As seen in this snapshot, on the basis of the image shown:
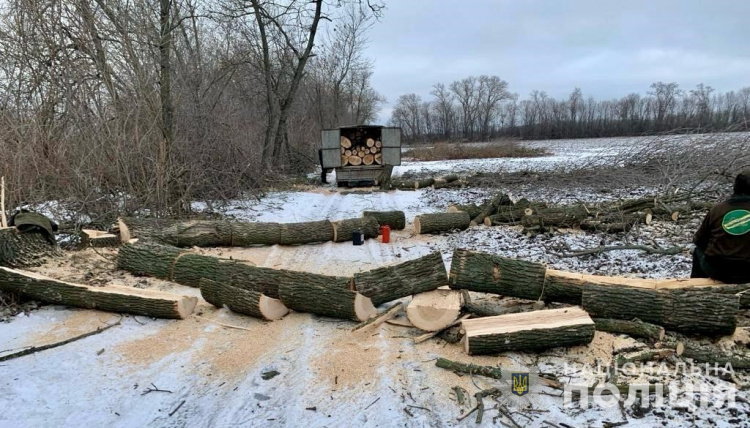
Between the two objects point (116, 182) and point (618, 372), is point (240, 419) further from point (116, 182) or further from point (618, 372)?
point (116, 182)

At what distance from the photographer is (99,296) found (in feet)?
15.5

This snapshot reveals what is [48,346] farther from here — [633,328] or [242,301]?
[633,328]

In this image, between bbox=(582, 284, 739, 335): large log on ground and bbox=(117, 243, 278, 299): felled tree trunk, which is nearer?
bbox=(582, 284, 739, 335): large log on ground

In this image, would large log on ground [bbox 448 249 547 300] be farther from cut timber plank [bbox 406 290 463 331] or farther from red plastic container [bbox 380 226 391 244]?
red plastic container [bbox 380 226 391 244]

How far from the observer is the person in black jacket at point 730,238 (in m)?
4.07

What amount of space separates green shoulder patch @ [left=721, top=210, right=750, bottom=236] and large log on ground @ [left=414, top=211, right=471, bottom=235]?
16.8 ft

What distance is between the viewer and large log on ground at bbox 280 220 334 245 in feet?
26.4

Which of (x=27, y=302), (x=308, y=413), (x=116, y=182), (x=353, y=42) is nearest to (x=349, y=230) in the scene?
(x=116, y=182)

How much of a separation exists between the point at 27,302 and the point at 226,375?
2858mm

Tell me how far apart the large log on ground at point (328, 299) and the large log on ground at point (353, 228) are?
3.54 metres

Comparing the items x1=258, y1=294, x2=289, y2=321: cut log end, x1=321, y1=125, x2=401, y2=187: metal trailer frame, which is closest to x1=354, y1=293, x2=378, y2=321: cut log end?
x1=258, y1=294, x2=289, y2=321: cut log end

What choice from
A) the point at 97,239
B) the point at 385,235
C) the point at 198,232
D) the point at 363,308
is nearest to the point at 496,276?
the point at 363,308

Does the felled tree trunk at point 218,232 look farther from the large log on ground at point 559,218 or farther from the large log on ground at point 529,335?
the large log on ground at point 529,335

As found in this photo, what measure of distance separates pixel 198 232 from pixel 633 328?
638 centimetres
